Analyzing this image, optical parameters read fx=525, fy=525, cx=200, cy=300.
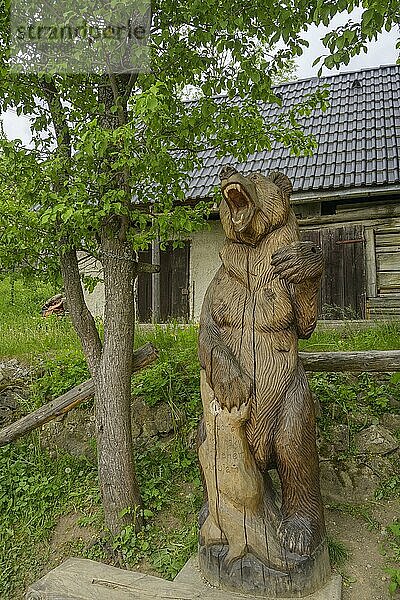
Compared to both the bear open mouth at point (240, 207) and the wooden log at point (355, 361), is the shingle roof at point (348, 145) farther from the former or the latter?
the bear open mouth at point (240, 207)

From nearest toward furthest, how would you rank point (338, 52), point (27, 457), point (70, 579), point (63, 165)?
point (70, 579) → point (338, 52) → point (63, 165) → point (27, 457)

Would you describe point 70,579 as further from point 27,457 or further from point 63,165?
point 63,165

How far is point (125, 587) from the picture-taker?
2.33m

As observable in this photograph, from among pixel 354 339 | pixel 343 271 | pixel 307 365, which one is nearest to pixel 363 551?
pixel 307 365

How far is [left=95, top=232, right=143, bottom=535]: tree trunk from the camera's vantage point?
3396 mm

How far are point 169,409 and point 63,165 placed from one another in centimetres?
212

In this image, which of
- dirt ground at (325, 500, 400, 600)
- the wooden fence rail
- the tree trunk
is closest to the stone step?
dirt ground at (325, 500, 400, 600)

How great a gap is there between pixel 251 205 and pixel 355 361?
177 cm

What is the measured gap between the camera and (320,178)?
7.34 metres

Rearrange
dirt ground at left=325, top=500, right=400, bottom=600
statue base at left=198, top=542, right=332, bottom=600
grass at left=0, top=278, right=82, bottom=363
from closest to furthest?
statue base at left=198, top=542, right=332, bottom=600, dirt ground at left=325, top=500, right=400, bottom=600, grass at left=0, top=278, right=82, bottom=363

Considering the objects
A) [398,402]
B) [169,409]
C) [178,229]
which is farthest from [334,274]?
[178,229]

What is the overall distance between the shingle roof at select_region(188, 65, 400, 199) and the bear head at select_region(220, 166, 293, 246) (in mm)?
4075

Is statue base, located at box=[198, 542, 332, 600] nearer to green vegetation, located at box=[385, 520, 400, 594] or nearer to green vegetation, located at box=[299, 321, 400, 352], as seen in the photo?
green vegetation, located at box=[385, 520, 400, 594]

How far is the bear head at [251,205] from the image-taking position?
234 centimetres
